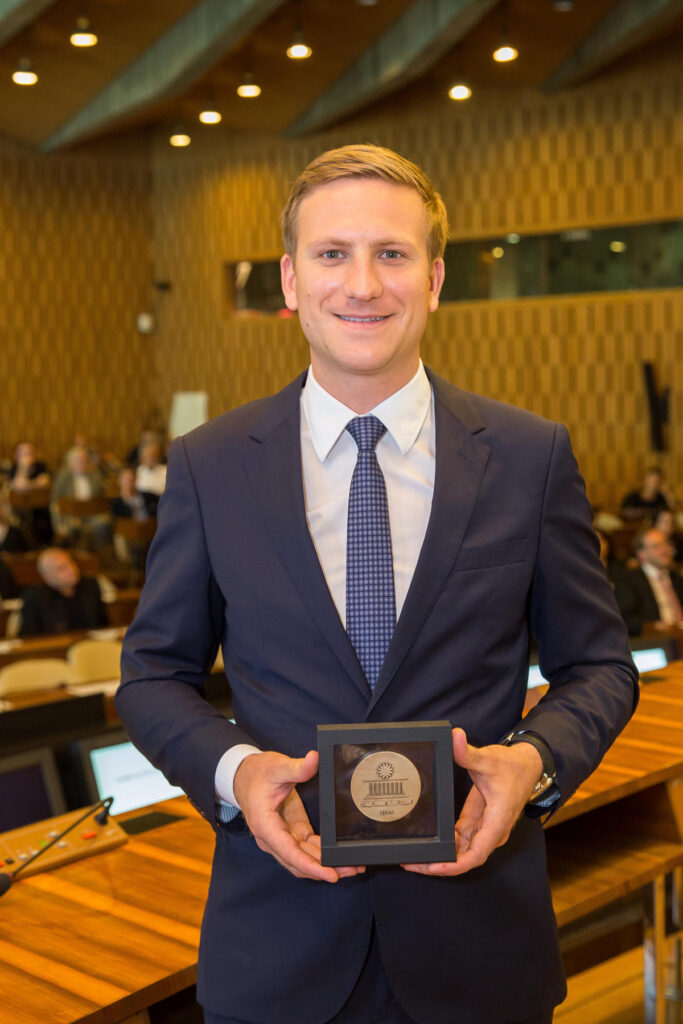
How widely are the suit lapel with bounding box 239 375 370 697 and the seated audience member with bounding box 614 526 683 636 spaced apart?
618 cm

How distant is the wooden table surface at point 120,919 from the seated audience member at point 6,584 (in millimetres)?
5909

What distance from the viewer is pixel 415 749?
1266 mm

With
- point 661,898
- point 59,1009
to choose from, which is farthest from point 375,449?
point 661,898

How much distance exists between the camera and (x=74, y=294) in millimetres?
16109

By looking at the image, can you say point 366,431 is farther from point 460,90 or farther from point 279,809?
point 460,90

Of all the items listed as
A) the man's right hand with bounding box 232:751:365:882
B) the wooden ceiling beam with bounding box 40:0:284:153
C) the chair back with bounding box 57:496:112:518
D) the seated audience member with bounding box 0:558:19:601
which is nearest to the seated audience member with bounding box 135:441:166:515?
the chair back with bounding box 57:496:112:518

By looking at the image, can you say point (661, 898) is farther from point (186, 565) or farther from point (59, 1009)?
point (186, 565)

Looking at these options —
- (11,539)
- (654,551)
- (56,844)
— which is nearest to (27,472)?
(11,539)

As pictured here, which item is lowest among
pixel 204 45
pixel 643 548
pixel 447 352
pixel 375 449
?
pixel 643 548

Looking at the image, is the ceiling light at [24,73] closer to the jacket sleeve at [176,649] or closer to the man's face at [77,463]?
the man's face at [77,463]

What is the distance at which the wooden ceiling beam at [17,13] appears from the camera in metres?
10.1

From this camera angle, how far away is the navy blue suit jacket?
4.48 ft

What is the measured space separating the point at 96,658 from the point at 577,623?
4556mm

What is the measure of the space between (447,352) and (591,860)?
11.6 metres
